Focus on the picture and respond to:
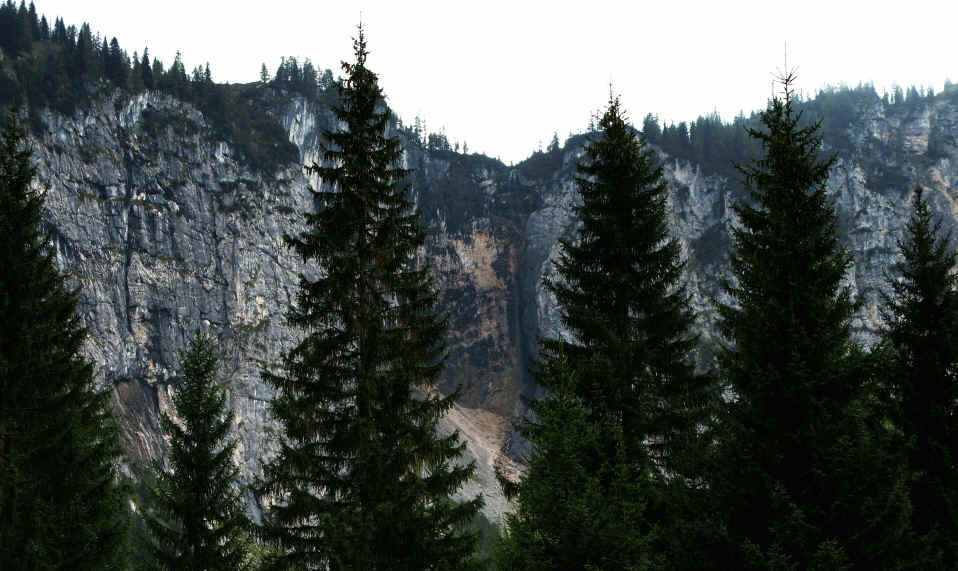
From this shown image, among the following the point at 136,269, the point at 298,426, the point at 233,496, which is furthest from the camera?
the point at 136,269

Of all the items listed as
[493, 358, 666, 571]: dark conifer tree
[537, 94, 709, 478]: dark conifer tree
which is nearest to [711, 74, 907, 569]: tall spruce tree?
[493, 358, 666, 571]: dark conifer tree

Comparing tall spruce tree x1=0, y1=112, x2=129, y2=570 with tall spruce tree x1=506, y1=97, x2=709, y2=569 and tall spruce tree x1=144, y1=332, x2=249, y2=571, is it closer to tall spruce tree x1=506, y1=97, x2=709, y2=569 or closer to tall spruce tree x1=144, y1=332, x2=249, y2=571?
tall spruce tree x1=144, y1=332, x2=249, y2=571

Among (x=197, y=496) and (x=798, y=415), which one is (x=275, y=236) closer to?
(x=197, y=496)

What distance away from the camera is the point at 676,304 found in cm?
1559

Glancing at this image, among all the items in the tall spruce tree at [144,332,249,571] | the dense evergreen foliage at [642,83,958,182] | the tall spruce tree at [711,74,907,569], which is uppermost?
the dense evergreen foliage at [642,83,958,182]

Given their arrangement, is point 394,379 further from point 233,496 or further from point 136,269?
point 136,269

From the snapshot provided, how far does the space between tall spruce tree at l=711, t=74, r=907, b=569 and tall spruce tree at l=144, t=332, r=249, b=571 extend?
1275 cm

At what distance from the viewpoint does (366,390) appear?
1306cm

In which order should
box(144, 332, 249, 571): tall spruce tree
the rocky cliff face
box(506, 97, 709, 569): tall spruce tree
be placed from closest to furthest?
box(506, 97, 709, 569): tall spruce tree → box(144, 332, 249, 571): tall spruce tree → the rocky cliff face

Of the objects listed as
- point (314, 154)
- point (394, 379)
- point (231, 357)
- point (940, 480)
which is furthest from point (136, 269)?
point (940, 480)

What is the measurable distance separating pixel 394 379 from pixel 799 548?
7.78 m

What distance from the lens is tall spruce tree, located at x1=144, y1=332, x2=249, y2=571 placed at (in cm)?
1753

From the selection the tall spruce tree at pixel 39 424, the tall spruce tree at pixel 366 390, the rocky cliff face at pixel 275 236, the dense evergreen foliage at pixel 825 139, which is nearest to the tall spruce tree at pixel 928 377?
the tall spruce tree at pixel 366 390

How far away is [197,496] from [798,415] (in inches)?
607
